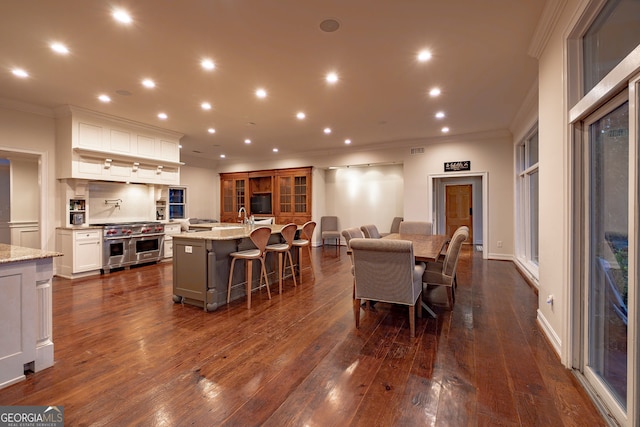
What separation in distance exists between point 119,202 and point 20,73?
2921 mm

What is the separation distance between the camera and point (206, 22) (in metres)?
2.53

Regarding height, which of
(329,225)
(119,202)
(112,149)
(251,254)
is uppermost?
(112,149)

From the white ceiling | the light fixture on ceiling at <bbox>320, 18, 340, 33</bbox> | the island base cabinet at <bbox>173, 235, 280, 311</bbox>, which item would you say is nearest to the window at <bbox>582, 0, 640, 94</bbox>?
the white ceiling

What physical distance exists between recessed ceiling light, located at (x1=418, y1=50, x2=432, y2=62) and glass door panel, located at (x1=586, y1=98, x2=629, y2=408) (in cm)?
172

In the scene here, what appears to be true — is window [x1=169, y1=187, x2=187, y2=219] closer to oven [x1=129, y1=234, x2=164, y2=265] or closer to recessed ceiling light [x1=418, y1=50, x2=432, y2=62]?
oven [x1=129, y1=234, x2=164, y2=265]

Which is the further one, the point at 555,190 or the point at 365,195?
the point at 365,195

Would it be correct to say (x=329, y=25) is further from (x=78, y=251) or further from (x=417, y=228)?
(x=78, y=251)

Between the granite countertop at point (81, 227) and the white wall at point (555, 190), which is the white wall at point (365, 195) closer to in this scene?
the white wall at point (555, 190)

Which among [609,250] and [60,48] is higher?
[60,48]

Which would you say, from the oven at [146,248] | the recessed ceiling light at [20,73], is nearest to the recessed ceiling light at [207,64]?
the recessed ceiling light at [20,73]

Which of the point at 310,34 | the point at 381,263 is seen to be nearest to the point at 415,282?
the point at 381,263

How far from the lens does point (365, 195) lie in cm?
860

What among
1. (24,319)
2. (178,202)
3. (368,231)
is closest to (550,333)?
(368,231)

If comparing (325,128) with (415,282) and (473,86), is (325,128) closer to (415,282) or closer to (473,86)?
(473,86)
